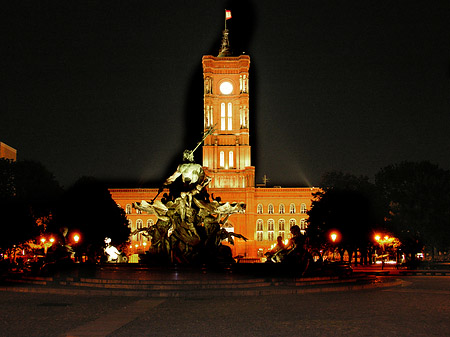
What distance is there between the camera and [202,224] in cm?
2953

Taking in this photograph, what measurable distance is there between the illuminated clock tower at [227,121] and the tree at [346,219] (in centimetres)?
5370

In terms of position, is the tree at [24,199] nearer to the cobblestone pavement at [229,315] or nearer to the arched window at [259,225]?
the cobblestone pavement at [229,315]

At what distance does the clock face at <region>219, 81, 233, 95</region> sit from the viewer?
117625 millimetres

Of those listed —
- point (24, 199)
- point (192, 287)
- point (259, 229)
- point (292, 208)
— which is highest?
point (292, 208)

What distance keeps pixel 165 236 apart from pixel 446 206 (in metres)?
41.2

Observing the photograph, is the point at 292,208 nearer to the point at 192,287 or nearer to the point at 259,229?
the point at 259,229

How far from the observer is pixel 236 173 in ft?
372

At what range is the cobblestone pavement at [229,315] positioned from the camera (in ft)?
38.7

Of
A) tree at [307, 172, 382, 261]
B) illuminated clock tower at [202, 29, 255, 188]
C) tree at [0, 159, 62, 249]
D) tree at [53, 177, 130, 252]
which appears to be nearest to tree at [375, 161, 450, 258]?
tree at [307, 172, 382, 261]

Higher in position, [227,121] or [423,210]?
[227,121]

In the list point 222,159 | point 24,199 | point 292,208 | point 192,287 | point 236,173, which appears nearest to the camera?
point 192,287

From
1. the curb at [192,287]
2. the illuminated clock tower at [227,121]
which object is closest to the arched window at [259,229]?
the illuminated clock tower at [227,121]

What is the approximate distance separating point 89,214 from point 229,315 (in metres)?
45.3

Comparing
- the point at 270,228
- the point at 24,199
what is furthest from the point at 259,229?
the point at 24,199
